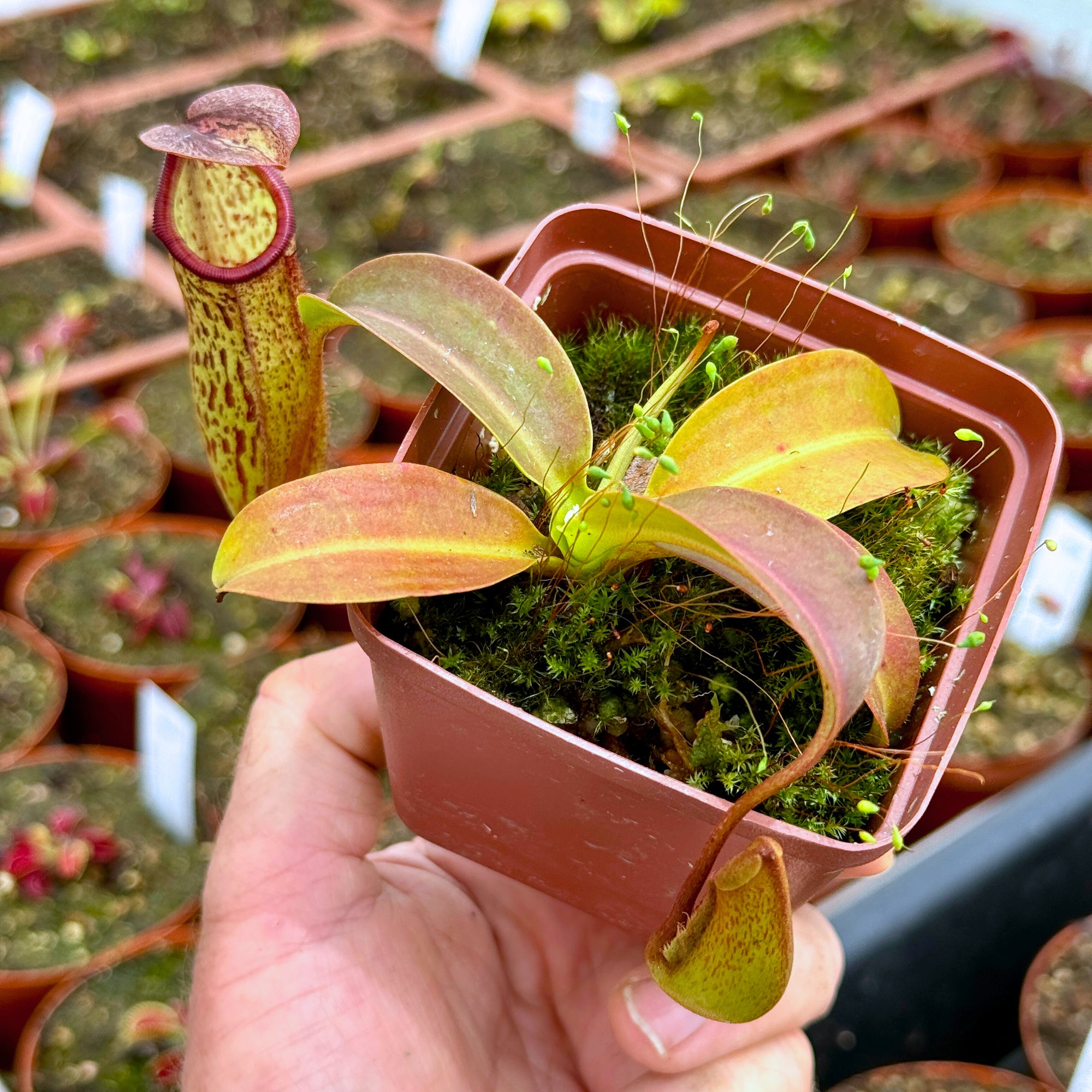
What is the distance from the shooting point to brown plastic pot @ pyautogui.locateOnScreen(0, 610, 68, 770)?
195 centimetres

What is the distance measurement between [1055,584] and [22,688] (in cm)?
172

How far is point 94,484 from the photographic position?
241 cm

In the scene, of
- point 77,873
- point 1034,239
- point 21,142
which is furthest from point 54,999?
point 1034,239

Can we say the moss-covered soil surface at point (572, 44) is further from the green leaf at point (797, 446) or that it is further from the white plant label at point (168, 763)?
the green leaf at point (797, 446)

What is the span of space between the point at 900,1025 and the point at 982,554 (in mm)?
966

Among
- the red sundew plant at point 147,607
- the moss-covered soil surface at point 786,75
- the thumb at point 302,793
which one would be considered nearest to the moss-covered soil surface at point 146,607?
the red sundew plant at point 147,607

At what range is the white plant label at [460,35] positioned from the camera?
2967 mm

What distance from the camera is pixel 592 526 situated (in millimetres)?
775

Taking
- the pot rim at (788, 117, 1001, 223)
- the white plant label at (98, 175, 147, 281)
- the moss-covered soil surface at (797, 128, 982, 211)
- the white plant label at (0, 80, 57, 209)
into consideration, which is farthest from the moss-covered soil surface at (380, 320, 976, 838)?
the moss-covered soil surface at (797, 128, 982, 211)

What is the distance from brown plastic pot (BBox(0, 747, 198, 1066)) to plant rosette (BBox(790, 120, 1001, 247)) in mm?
2334

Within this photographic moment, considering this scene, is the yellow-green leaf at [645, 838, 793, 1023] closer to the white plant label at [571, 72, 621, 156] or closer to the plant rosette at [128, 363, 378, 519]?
the plant rosette at [128, 363, 378, 519]

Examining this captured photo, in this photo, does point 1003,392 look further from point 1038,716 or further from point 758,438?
point 1038,716

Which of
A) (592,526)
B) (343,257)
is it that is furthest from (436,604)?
(343,257)

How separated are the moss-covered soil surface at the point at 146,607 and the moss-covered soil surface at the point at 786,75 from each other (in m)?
1.74
